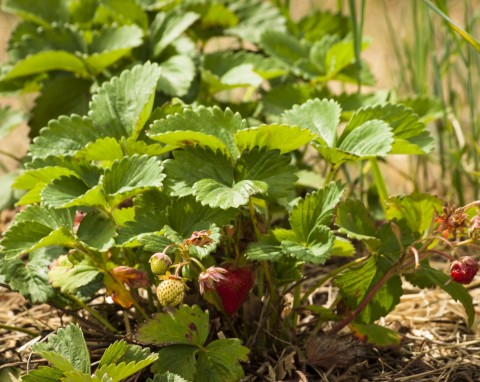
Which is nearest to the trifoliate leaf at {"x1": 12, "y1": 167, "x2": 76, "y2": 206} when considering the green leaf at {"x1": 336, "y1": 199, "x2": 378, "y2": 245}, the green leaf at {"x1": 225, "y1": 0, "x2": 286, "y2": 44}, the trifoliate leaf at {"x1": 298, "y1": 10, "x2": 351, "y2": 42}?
the green leaf at {"x1": 336, "y1": 199, "x2": 378, "y2": 245}

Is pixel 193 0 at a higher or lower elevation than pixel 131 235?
higher

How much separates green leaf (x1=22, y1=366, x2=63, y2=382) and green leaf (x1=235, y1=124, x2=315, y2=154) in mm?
499

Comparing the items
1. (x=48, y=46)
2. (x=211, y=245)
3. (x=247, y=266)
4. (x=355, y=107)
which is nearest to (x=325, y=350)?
(x=247, y=266)

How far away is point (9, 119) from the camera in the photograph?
2.04 m

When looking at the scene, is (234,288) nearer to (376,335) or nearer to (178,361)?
(178,361)

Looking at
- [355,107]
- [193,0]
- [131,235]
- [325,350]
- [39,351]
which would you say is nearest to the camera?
[39,351]

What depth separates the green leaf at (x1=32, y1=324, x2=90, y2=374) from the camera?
1.27m

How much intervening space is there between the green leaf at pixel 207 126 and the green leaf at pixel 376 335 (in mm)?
430

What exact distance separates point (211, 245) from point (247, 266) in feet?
0.68

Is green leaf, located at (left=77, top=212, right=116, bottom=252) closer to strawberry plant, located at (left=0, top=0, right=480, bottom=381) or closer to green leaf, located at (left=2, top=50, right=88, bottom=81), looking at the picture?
strawberry plant, located at (left=0, top=0, right=480, bottom=381)

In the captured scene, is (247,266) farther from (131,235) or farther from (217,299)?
(131,235)

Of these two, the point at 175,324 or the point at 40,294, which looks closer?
the point at 175,324

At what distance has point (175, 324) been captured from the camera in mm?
1342

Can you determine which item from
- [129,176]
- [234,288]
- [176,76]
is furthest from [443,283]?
[176,76]
